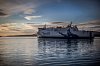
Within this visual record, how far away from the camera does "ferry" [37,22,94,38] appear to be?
6.27 m

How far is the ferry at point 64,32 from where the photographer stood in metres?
6.27

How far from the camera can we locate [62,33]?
6574mm

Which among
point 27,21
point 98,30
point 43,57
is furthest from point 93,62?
point 27,21

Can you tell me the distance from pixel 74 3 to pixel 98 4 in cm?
63

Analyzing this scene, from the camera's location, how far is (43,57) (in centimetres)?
535

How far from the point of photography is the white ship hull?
638 centimetres

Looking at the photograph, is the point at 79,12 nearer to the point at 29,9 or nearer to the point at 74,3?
the point at 74,3

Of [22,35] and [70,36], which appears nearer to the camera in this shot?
[22,35]

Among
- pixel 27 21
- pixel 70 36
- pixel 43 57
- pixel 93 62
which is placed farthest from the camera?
pixel 70 36

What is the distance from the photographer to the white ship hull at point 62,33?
638 centimetres

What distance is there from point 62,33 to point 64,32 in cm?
11

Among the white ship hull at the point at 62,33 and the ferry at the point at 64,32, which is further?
the white ship hull at the point at 62,33

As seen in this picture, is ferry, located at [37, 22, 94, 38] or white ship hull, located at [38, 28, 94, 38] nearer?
ferry, located at [37, 22, 94, 38]

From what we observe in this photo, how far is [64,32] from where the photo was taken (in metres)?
6.48
